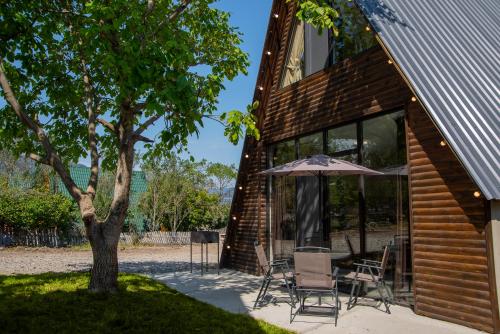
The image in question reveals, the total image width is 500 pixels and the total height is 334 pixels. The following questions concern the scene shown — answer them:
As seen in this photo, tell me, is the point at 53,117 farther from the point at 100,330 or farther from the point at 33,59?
the point at 100,330

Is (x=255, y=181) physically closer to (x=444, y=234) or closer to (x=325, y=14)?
(x=325, y=14)

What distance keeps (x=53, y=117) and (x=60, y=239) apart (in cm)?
1296

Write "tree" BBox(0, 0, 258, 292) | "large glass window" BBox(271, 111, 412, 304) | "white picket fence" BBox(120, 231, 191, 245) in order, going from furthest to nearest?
"white picket fence" BBox(120, 231, 191, 245) → "large glass window" BBox(271, 111, 412, 304) → "tree" BBox(0, 0, 258, 292)

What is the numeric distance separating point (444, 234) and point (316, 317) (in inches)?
89.3

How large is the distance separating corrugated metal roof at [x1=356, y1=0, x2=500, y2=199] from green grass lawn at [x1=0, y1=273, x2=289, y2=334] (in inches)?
140

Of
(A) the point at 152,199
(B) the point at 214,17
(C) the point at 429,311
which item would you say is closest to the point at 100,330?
(C) the point at 429,311

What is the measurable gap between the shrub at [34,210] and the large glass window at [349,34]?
55.3ft

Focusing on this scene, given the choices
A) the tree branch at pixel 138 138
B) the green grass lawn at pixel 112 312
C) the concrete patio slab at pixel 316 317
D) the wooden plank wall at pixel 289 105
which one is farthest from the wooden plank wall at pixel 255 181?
the tree branch at pixel 138 138

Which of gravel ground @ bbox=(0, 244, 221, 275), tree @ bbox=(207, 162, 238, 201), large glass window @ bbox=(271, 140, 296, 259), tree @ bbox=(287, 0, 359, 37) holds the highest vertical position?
tree @ bbox=(287, 0, 359, 37)

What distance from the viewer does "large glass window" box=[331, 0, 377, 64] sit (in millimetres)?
8562

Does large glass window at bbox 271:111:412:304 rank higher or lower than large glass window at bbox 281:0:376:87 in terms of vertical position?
lower

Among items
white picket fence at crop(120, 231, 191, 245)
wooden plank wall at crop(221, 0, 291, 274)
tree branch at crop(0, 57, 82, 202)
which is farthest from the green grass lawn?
white picket fence at crop(120, 231, 191, 245)

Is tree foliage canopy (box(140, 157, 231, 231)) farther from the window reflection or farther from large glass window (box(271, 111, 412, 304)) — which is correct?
the window reflection

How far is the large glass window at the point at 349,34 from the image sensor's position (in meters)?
8.56
